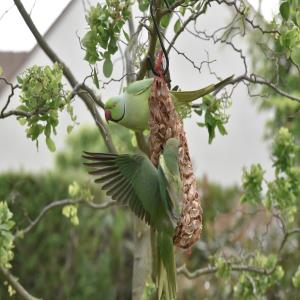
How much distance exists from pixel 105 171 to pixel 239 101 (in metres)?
4.52

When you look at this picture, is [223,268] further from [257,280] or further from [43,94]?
[43,94]

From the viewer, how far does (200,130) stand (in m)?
5.75

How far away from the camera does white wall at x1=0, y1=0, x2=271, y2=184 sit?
5.09 meters

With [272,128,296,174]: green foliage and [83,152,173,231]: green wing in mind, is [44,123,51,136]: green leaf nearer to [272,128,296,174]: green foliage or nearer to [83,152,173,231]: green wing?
[83,152,173,231]: green wing

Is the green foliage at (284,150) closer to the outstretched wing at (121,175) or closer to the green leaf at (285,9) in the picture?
the green leaf at (285,9)

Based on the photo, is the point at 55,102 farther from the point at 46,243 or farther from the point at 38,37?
the point at 46,243

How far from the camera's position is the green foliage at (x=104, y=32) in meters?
1.63

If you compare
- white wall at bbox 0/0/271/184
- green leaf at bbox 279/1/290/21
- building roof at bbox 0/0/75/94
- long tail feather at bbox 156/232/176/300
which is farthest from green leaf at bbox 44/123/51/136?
white wall at bbox 0/0/271/184

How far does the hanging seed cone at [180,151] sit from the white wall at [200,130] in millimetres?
3475

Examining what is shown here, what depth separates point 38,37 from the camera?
213 cm

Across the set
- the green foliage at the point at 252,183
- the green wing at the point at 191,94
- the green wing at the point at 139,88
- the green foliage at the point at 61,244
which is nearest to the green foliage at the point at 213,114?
the green wing at the point at 191,94

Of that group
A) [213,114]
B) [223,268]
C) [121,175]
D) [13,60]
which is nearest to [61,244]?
[13,60]

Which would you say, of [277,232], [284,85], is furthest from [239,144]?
[284,85]

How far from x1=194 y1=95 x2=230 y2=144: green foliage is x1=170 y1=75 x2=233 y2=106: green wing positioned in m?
0.25
